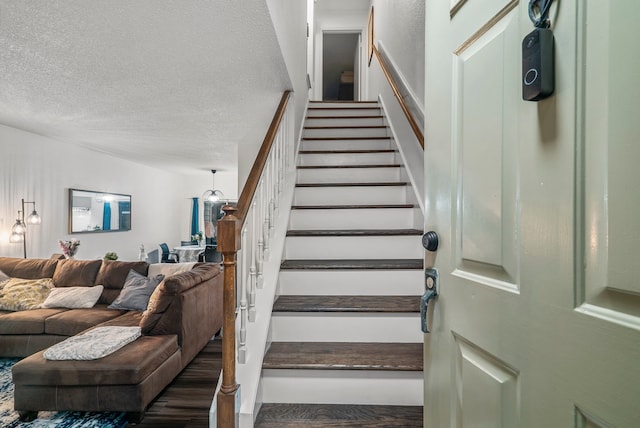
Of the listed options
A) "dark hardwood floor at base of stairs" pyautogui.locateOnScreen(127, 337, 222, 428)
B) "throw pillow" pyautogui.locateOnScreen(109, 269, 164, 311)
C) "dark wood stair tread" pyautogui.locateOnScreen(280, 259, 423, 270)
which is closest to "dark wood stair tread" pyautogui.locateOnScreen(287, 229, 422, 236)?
"dark wood stair tread" pyautogui.locateOnScreen(280, 259, 423, 270)

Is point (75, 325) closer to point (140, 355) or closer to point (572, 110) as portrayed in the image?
point (140, 355)

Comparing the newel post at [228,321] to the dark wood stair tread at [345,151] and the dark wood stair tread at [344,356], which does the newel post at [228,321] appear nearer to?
the dark wood stair tread at [344,356]

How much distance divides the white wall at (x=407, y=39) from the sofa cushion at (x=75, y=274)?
3785 mm

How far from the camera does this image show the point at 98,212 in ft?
17.3

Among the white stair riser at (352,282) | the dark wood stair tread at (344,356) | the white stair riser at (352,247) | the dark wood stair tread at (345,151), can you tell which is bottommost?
the dark wood stair tread at (344,356)

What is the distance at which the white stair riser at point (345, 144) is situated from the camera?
3.58 meters

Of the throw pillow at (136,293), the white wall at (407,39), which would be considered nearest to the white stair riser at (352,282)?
the white wall at (407,39)

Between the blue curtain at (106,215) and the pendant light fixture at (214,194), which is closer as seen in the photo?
the blue curtain at (106,215)

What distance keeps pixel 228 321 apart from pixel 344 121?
3244 millimetres

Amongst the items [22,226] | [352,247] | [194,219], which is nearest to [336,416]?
[352,247]

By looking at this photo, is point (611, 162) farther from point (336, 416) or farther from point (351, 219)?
point (351, 219)

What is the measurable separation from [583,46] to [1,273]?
4.92 metres

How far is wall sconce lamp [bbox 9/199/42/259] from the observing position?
12.1 ft

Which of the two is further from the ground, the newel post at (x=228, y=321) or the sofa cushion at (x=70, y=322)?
the newel post at (x=228, y=321)
